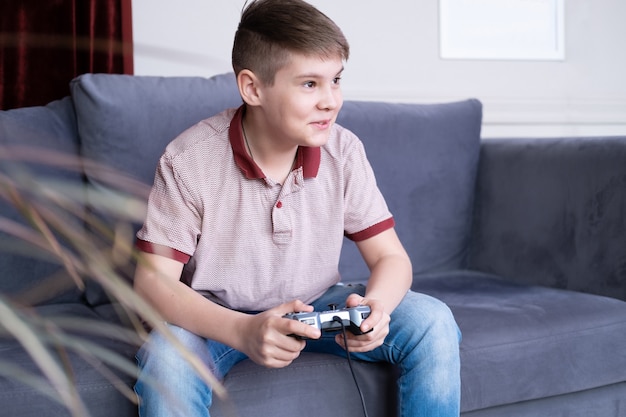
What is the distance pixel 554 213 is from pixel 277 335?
0.97 m

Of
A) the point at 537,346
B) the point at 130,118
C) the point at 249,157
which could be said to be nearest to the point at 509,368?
the point at 537,346

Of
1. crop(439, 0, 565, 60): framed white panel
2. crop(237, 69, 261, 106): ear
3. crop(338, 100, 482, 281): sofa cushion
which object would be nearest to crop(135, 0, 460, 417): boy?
crop(237, 69, 261, 106): ear

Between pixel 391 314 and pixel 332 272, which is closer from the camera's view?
pixel 391 314

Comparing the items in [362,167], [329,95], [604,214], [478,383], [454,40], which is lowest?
[478,383]

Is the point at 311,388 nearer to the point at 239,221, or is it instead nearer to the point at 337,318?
the point at 337,318

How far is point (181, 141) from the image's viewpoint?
4.09 feet

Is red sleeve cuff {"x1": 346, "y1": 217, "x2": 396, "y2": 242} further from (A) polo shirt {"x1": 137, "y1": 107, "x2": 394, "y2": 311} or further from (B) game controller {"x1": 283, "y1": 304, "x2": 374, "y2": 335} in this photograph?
(B) game controller {"x1": 283, "y1": 304, "x2": 374, "y2": 335}

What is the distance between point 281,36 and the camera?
122cm

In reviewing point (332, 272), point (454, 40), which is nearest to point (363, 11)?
point (454, 40)

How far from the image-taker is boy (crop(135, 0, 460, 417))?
1.12 m

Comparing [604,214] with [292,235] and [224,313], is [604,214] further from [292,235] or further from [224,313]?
[224,313]

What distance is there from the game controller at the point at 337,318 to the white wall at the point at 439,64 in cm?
120

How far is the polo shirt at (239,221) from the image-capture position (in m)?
1.20

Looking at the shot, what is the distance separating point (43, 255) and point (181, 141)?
0.95 meters
